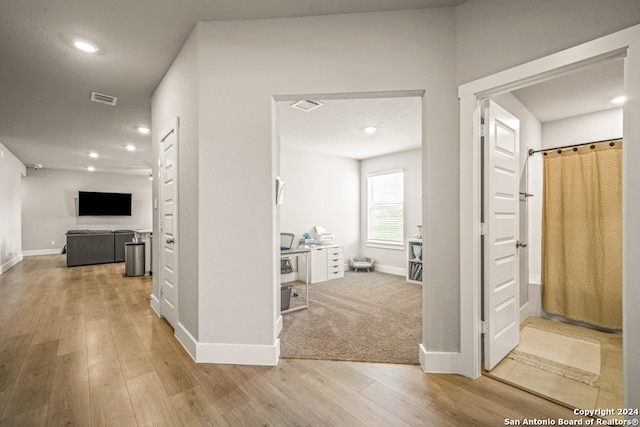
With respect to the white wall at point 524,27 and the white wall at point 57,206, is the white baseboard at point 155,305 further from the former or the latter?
the white wall at point 57,206

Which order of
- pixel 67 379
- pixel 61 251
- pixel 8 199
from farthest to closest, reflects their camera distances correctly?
1. pixel 61 251
2. pixel 8 199
3. pixel 67 379

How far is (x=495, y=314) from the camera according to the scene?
7.20 ft

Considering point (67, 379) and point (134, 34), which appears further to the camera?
point (134, 34)

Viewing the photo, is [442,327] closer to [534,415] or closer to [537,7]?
[534,415]

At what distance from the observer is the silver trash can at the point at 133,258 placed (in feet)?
18.3

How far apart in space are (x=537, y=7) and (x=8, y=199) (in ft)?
29.3

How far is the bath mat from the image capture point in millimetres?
2205

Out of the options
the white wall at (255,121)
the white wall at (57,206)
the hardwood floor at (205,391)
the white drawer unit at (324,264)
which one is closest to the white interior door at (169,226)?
the hardwood floor at (205,391)

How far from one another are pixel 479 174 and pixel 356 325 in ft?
6.35

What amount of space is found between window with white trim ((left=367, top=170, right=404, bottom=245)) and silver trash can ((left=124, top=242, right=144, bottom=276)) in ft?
15.1

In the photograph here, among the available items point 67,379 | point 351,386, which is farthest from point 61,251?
point 351,386

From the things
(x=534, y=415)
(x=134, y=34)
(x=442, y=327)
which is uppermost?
(x=134, y=34)

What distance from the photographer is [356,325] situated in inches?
123

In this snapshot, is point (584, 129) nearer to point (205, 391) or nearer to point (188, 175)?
point (188, 175)
